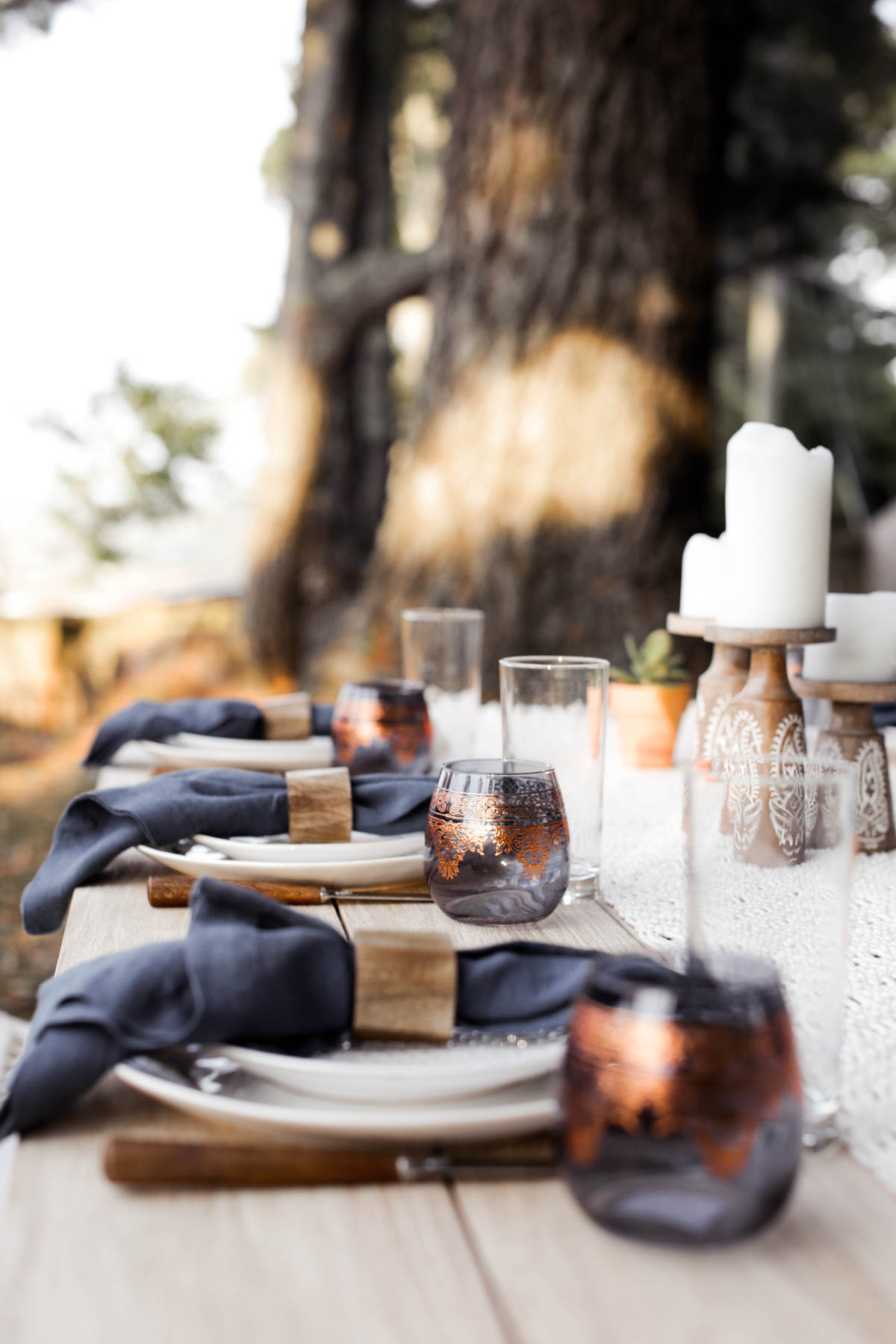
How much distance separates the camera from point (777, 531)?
3.08ft

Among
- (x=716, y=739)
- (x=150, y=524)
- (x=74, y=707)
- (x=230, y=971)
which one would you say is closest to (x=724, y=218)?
(x=150, y=524)

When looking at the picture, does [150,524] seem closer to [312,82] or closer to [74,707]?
[74,707]

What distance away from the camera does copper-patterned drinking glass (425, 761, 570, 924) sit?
2.38 ft

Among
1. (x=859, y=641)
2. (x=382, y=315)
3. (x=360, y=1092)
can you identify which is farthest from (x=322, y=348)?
(x=360, y=1092)

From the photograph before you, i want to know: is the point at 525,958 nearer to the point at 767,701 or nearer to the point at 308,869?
the point at 308,869

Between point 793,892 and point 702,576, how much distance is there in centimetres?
70

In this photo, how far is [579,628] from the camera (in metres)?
2.81

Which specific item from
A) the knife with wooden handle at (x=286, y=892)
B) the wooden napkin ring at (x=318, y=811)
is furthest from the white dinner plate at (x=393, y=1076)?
the wooden napkin ring at (x=318, y=811)

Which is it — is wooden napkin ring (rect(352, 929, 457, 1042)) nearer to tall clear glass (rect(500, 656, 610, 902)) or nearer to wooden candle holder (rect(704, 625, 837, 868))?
tall clear glass (rect(500, 656, 610, 902))

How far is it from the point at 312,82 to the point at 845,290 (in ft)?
16.1

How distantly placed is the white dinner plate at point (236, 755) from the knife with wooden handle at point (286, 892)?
1.19ft

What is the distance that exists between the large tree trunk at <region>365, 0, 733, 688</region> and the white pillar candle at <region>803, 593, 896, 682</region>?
1.76 metres

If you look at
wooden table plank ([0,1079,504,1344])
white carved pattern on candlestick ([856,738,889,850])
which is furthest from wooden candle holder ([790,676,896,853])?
wooden table plank ([0,1079,504,1344])

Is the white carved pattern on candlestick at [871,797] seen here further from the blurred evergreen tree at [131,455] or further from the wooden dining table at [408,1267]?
the blurred evergreen tree at [131,455]
